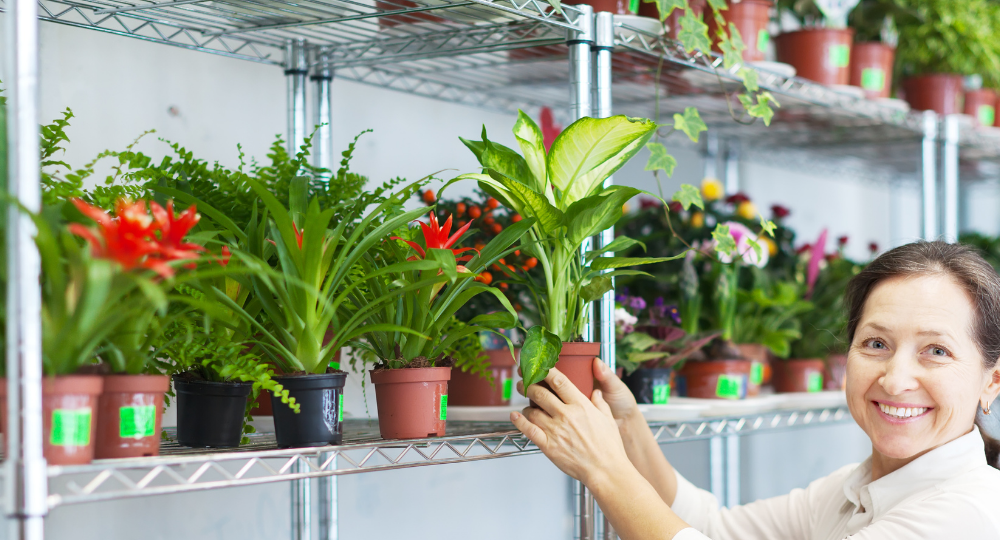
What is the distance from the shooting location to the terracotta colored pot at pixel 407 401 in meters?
1.14

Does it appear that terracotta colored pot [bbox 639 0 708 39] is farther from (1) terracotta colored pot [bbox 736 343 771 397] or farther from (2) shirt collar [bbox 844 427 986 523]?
(2) shirt collar [bbox 844 427 986 523]

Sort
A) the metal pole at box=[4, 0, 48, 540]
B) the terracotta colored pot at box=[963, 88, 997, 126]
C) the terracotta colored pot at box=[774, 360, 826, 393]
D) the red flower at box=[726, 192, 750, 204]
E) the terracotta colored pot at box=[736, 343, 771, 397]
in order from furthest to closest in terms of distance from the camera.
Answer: the terracotta colored pot at box=[963, 88, 997, 126] → the red flower at box=[726, 192, 750, 204] → the terracotta colored pot at box=[774, 360, 826, 393] → the terracotta colored pot at box=[736, 343, 771, 397] → the metal pole at box=[4, 0, 48, 540]

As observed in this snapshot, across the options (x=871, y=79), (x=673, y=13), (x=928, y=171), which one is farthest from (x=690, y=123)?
(x=928, y=171)

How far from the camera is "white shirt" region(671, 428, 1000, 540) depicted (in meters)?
1.15

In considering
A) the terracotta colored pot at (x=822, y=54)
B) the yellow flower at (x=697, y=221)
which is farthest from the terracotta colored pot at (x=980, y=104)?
the yellow flower at (x=697, y=221)

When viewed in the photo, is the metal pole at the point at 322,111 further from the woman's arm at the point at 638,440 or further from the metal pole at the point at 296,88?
the woman's arm at the point at 638,440

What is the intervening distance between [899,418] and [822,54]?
3.50ft

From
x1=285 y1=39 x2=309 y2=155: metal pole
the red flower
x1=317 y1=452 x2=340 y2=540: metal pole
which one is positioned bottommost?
x1=317 y1=452 x2=340 y2=540: metal pole

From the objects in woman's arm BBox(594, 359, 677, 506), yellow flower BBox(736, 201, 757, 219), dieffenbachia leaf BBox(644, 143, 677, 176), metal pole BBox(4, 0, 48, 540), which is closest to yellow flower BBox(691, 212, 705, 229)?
yellow flower BBox(736, 201, 757, 219)

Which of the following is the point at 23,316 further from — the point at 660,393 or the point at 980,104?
the point at 980,104

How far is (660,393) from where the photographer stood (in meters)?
1.62

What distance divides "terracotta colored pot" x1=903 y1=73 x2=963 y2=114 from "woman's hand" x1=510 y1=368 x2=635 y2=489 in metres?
1.74

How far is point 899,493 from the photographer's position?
4.27 ft

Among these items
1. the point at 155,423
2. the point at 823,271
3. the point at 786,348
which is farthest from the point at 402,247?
the point at 823,271
